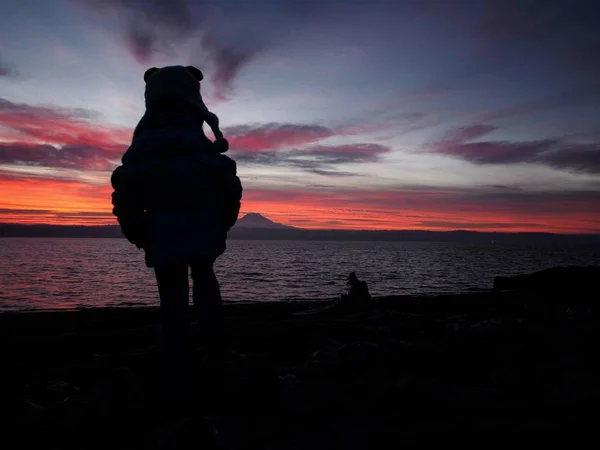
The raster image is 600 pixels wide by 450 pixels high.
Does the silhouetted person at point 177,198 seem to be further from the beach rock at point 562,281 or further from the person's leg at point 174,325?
the beach rock at point 562,281

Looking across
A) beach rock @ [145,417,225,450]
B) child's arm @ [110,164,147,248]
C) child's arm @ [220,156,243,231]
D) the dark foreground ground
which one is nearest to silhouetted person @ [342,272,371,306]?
the dark foreground ground

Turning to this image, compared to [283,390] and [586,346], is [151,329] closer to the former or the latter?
[283,390]

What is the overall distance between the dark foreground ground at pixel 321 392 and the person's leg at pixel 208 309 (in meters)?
0.26

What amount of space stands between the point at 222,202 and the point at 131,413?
202 cm

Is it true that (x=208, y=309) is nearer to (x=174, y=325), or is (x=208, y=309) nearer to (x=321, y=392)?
(x=174, y=325)

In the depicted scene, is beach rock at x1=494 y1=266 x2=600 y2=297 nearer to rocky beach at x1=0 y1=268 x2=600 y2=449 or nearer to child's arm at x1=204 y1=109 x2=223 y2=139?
rocky beach at x1=0 y1=268 x2=600 y2=449

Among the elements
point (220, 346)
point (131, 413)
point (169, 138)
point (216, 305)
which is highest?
point (169, 138)

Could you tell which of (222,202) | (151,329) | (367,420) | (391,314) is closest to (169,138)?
(222,202)

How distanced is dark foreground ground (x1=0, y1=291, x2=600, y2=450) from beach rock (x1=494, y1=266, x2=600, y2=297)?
3.89m

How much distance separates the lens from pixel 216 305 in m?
3.99

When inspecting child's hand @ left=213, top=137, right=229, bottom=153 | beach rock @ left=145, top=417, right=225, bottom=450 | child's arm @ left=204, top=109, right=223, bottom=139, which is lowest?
beach rock @ left=145, top=417, right=225, bottom=450

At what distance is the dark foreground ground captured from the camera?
287 cm

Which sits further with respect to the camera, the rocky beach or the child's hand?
the child's hand

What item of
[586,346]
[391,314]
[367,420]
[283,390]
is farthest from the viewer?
[391,314]
